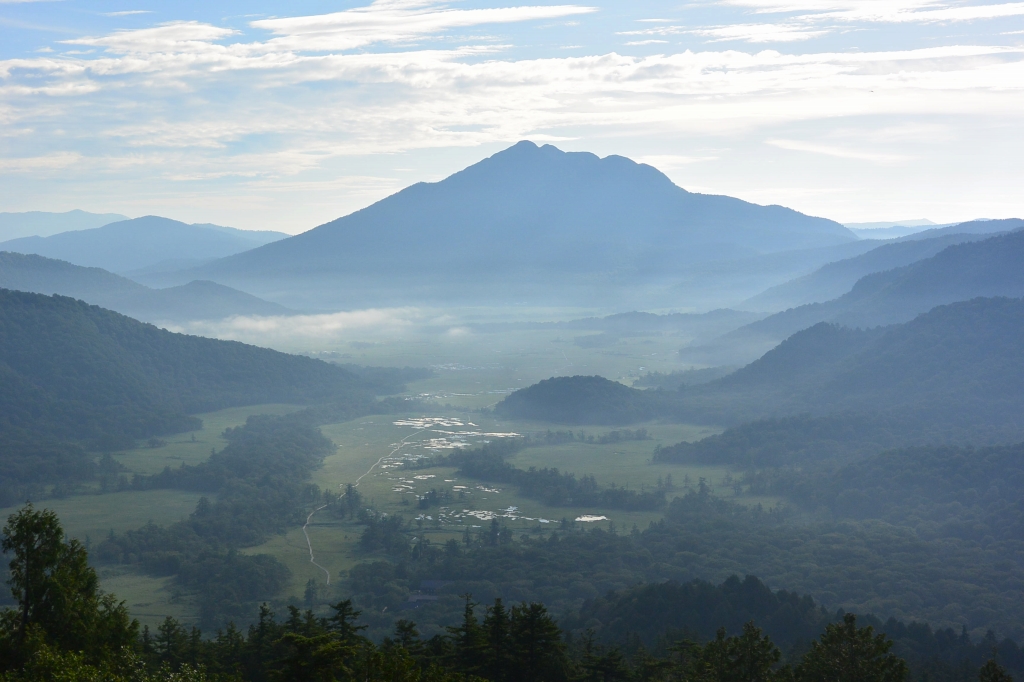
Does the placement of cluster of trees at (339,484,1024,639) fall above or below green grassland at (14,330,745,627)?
below

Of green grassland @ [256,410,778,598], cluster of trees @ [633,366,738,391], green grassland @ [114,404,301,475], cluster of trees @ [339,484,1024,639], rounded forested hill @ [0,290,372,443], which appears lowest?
cluster of trees @ [339,484,1024,639]

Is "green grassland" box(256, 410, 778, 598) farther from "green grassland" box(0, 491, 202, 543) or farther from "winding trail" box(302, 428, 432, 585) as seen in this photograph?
"green grassland" box(0, 491, 202, 543)

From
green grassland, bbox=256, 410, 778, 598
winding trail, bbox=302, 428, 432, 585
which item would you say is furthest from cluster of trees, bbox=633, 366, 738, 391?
winding trail, bbox=302, 428, 432, 585

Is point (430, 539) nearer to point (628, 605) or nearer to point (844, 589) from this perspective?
point (628, 605)

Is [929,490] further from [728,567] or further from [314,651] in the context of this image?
[314,651]

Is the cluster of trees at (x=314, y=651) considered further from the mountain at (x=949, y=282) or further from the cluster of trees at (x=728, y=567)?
the mountain at (x=949, y=282)
